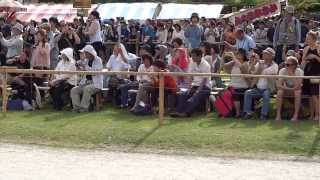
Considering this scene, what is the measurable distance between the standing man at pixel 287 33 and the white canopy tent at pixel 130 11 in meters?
26.6

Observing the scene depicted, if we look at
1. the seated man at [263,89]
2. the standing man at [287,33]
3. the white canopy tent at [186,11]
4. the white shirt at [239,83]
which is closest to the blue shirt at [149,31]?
the standing man at [287,33]

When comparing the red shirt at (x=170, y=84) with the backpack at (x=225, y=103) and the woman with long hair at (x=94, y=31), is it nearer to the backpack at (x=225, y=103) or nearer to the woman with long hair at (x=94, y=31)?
the backpack at (x=225, y=103)

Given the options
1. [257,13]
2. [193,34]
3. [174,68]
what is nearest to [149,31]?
[257,13]

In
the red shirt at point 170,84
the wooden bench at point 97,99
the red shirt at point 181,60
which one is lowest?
the wooden bench at point 97,99

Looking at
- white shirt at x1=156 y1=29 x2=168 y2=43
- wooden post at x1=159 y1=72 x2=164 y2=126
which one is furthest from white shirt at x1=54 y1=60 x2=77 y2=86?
white shirt at x1=156 y1=29 x2=168 y2=43

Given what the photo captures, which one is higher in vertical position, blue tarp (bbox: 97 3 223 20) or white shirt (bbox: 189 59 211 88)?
blue tarp (bbox: 97 3 223 20)

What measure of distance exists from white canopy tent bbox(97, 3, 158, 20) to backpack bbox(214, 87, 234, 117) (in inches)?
1140

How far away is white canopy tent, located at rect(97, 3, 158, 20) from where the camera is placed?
42.0 metres

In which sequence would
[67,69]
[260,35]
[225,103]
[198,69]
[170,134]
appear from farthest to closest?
1. [260,35]
2. [67,69]
3. [198,69]
4. [225,103]
5. [170,134]

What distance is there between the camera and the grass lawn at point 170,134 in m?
10.5

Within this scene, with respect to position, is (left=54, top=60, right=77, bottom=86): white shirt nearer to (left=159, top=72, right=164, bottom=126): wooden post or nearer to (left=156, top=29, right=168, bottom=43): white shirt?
(left=159, top=72, right=164, bottom=126): wooden post

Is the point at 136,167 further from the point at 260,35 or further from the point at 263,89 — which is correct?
the point at 260,35

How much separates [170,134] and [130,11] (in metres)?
31.9

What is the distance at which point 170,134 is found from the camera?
36.8 ft
